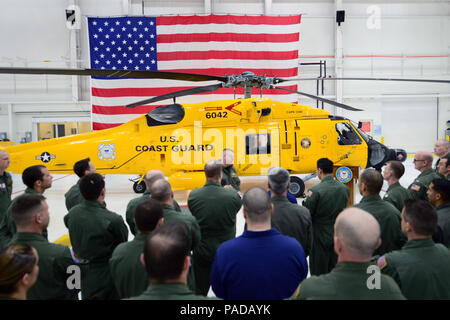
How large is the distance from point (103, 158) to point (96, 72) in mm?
4654

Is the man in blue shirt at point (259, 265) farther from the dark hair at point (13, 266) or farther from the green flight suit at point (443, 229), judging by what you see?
the green flight suit at point (443, 229)

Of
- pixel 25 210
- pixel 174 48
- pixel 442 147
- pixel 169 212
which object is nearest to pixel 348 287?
pixel 169 212

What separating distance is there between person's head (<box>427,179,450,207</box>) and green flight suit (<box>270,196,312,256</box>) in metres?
1.27

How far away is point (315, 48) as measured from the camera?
19.2m

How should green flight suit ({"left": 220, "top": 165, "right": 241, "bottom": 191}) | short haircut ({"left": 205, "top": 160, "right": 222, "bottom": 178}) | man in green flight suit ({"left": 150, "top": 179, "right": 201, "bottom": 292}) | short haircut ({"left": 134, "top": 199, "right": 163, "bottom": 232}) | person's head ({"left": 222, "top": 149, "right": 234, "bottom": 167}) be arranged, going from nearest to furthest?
short haircut ({"left": 134, "top": 199, "right": 163, "bottom": 232}) < man in green flight suit ({"left": 150, "top": 179, "right": 201, "bottom": 292}) < short haircut ({"left": 205, "top": 160, "right": 222, "bottom": 178}) < person's head ({"left": 222, "top": 149, "right": 234, "bottom": 167}) < green flight suit ({"left": 220, "top": 165, "right": 241, "bottom": 191})

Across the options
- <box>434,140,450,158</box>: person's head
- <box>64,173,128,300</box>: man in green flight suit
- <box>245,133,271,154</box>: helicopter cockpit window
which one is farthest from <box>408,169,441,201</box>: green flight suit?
<box>245,133,271,154</box>: helicopter cockpit window

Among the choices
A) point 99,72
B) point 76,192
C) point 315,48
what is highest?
point 315,48

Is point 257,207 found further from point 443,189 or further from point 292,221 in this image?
point 443,189

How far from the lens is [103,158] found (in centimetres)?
937

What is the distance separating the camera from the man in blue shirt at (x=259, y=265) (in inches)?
82.0

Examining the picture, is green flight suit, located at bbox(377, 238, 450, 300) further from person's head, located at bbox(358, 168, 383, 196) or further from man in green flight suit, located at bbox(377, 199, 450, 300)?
person's head, located at bbox(358, 168, 383, 196)

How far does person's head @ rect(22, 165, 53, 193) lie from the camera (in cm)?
394

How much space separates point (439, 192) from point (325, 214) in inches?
45.9

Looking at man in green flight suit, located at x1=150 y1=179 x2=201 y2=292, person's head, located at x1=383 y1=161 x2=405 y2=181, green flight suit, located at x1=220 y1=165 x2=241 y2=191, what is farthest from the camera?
green flight suit, located at x1=220 y1=165 x2=241 y2=191
